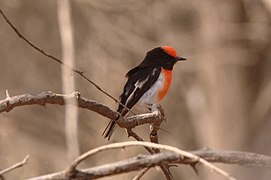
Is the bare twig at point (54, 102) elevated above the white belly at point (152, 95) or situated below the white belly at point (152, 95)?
below

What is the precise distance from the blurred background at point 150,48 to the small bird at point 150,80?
3.11 metres

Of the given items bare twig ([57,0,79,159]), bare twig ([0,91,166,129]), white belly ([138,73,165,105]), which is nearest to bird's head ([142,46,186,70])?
white belly ([138,73,165,105])

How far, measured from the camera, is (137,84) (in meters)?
4.00

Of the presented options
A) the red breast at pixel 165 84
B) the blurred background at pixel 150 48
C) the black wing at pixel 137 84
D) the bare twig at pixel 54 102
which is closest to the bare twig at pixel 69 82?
the bare twig at pixel 54 102

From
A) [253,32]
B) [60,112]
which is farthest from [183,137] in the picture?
[253,32]

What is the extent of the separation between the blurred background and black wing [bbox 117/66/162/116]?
3.19m

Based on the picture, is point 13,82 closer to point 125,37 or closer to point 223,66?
point 125,37

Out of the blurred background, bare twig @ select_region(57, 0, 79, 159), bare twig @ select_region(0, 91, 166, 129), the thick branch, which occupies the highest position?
the blurred background

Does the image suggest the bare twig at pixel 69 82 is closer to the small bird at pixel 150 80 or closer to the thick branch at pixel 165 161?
the small bird at pixel 150 80

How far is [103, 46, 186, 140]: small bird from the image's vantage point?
396 centimetres

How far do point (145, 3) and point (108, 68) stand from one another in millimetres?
864

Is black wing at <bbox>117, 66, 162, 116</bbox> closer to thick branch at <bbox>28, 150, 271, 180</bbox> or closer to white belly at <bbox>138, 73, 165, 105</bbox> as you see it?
white belly at <bbox>138, 73, 165, 105</bbox>

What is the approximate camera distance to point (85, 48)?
26.7 feet

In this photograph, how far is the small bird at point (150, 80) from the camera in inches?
156
